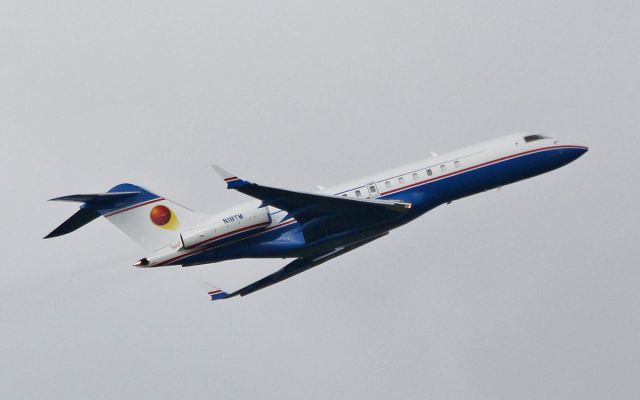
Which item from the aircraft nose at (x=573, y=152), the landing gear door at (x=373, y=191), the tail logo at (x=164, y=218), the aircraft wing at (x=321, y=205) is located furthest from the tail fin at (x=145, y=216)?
the aircraft nose at (x=573, y=152)

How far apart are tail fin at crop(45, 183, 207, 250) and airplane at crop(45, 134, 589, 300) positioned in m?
0.22

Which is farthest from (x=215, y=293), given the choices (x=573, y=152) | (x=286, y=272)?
(x=573, y=152)

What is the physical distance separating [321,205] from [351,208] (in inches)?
39.1

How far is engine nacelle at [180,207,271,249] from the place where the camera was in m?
34.9

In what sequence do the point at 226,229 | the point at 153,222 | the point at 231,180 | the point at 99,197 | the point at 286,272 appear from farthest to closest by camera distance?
the point at 286,272
the point at 153,222
the point at 99,197
the point at 226,229
the point at 231,180

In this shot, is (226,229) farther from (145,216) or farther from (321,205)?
(145,216)

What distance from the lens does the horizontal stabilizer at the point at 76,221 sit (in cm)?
3538

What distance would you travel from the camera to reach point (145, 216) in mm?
37438

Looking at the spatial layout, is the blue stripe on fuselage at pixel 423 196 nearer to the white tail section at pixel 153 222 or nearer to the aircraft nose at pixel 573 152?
the aircraft nose at pixel 573 152

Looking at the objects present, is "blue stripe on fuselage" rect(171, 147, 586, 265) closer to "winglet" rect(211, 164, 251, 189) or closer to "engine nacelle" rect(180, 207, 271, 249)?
"engine nacelle" rect(180, 207, 271, 249)

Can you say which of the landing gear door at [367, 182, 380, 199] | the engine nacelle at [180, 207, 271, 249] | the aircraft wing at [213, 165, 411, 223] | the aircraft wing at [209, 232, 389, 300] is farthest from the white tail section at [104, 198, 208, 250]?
the landing gear door at [367, 182, 380, 199]

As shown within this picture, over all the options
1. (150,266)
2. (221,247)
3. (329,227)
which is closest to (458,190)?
(329,227)

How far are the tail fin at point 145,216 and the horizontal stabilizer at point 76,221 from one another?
0.18 meters

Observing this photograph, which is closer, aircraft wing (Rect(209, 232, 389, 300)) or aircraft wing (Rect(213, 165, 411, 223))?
aircraft wing (Rect(213, 165, 411, 223))
